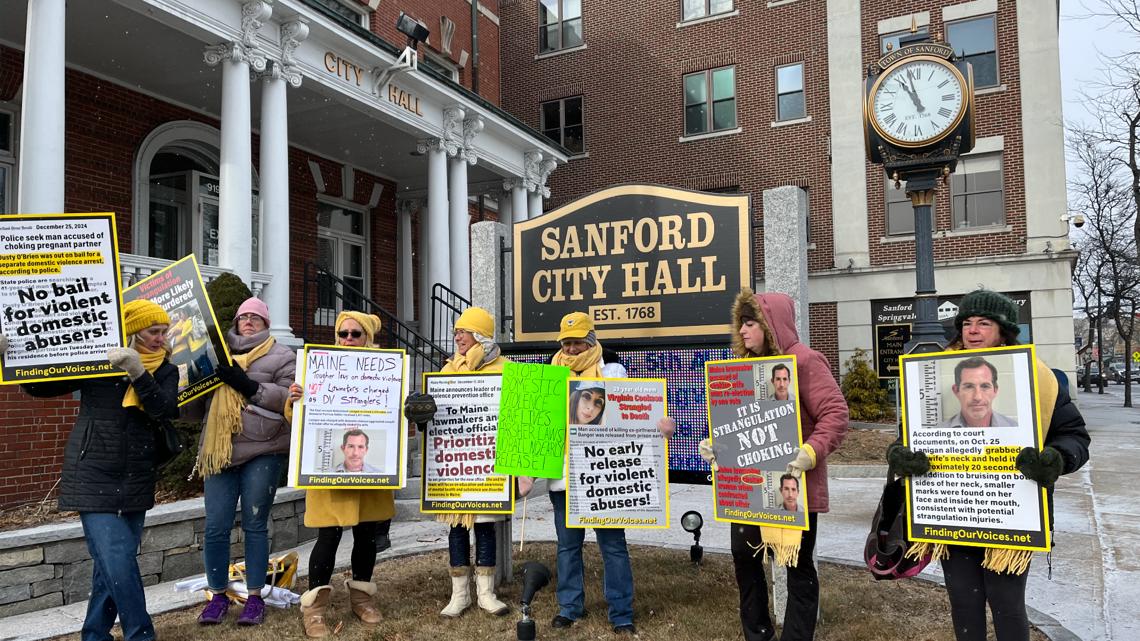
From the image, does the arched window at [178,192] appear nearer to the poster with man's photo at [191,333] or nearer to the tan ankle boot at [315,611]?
the poster with man's photo at [191,333]

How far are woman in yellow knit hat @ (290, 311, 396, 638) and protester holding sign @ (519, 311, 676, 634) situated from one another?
0.91 metres

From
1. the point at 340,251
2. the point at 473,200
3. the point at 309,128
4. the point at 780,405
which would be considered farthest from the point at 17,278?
the point at 473,200

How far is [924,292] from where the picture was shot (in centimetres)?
543

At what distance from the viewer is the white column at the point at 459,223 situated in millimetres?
12656

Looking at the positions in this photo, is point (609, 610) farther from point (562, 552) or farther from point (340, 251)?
point (340, 251)

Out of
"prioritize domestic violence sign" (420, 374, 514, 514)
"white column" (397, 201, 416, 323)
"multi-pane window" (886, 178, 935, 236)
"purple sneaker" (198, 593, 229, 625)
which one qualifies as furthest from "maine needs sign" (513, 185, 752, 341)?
"multi-pane window" (886, 178, 935, 236)

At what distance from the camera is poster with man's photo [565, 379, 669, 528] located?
4.34 metres

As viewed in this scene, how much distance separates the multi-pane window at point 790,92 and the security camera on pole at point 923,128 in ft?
43.1

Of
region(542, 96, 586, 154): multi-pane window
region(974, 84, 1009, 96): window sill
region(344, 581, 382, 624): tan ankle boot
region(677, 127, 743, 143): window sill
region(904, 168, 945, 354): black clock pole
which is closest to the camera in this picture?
region(344, 581, 382, 624): tan ankle boot

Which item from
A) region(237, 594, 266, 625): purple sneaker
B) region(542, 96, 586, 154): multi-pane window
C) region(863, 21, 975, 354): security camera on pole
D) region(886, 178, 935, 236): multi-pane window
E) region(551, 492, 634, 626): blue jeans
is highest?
region(542, 96, 586, 154): multi-pane window

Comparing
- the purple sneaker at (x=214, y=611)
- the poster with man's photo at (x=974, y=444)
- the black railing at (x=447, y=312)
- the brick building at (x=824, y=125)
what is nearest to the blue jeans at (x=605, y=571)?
the poster with man's photo at (x=974, y=444)

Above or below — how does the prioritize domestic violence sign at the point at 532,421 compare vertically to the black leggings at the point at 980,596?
above

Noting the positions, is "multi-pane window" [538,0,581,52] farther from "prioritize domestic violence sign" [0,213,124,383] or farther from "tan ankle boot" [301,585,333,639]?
"tan ankle boot" [301,585,333,639]

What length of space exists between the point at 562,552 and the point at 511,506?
1.28ft
